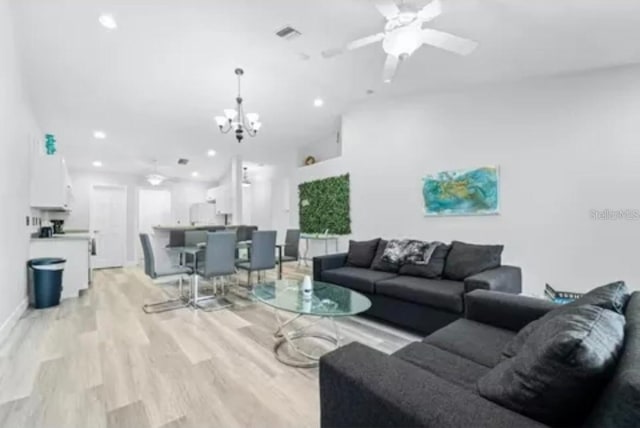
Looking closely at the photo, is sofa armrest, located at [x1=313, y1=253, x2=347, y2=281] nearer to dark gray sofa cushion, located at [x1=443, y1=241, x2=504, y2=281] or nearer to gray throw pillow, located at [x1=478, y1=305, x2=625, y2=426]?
dark gray sofa cushion, located at [x1=443, y1=241, x2=504, y2=281]

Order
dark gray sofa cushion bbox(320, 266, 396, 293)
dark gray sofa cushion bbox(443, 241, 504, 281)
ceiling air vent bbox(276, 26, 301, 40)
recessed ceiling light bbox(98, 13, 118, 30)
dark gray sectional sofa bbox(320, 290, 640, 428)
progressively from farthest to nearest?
dark gray sofa cushion bbox(320, 266, 396, 293)
ceiling air vent bbox(276, 26, 301, 40)
dark gray sofa cushion bbox(443, 241, 504, 281)
recessed ceiling light bbox(98, 13, 118, 30)
dark gray sectional sofa bbox(320, 290, 640, 428)

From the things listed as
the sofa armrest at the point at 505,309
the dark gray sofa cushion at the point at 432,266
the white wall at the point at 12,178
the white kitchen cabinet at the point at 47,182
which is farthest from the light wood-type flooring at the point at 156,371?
the white kitchen cabinet at the point at 47,182

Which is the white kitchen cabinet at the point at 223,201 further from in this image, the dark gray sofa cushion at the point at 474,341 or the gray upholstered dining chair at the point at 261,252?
the dark gray sofa cushion at the point at 474,341

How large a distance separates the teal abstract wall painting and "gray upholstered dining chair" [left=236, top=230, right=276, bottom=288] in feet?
8.42

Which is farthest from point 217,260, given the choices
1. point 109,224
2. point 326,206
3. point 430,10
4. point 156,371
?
point 109,224

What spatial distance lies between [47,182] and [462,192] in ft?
20.2

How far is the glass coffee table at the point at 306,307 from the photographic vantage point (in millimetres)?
2455

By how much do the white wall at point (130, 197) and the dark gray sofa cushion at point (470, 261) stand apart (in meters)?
7.74

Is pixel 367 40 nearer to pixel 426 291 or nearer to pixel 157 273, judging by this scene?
pixel 426 291

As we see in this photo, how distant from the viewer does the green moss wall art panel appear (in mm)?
6211

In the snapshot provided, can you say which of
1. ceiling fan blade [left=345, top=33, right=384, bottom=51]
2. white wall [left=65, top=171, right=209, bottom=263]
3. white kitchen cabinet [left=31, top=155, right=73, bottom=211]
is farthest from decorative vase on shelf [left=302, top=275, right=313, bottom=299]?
white wall [left=65, top=171, right=209, bottom=263]

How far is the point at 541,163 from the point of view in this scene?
3930mm

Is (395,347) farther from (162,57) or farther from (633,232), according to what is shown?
(162,57)

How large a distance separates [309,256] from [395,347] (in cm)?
493
